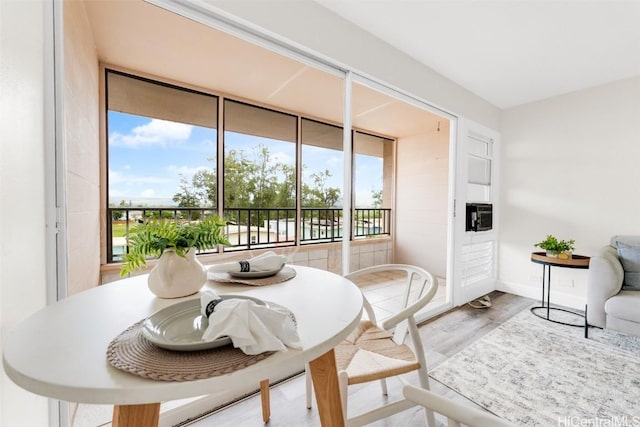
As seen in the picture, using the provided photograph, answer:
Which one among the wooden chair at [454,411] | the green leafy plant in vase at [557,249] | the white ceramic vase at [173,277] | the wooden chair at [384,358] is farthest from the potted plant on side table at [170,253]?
the green leafy plant in vase at [557,249]

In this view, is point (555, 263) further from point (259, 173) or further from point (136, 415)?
point (136, 415)

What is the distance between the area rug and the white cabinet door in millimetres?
744

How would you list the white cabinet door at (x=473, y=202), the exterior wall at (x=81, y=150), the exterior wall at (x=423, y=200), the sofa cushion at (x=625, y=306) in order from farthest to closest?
the exterior wall at (x=423, y=200)
the white cabinet door at (x=473, y=202)
the sofa cushion at (x=625, y=306)
the exterior wall at (x=81, y=150)

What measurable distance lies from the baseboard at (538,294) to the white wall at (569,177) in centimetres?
1

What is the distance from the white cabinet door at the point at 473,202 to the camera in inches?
119

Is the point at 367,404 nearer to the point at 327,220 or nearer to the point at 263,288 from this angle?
the point at 263,288

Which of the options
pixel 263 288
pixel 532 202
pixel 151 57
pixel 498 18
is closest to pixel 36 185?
pixel 263 288

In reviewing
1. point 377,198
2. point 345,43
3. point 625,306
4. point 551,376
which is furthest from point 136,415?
point 377,198

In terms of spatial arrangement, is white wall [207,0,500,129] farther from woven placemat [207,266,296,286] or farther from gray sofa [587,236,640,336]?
gray sofa [587,236,640,336]

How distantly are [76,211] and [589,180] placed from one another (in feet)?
14.9

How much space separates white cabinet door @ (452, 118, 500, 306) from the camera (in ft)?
9.89

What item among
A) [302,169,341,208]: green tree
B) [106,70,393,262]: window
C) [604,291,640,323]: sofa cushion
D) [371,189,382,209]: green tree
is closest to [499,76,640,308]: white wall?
[604,291,640,323]: sofa cushion

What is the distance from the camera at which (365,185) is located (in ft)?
15.1

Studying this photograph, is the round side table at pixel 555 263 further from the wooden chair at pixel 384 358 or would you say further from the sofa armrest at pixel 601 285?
the wooden chair at pixel 384 358
